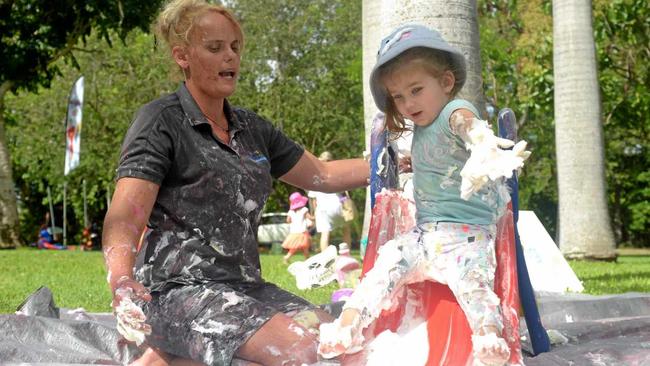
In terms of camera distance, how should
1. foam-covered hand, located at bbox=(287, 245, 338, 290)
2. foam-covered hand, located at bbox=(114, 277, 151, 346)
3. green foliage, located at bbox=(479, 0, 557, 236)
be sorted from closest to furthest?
1. foam-covered hand, located at bbox=(114, 277, 151, 346)
2. foam-covered hand, located at bbox=(287, 245, 338, 290)
3. green foliage, located at bbox=(479, 0, 557, 236)

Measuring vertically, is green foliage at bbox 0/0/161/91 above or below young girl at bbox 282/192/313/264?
above

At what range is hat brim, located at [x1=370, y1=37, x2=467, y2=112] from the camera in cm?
353

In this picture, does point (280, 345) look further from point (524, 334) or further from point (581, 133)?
point (581, 133)

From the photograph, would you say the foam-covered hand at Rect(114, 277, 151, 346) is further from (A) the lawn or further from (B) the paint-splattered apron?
(A) the lawn

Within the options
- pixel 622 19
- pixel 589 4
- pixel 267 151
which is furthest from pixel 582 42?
pixel 267 151

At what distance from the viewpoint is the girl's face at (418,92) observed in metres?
3.54

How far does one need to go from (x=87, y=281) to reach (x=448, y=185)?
259 inches

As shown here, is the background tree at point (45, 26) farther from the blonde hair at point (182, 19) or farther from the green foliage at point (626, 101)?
the blonde hair at point (182, 19)

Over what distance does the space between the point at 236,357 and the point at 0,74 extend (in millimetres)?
17409

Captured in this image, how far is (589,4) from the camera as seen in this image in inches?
516

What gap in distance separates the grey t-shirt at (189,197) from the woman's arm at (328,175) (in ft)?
1.88

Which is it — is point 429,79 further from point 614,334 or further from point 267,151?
point 614,334

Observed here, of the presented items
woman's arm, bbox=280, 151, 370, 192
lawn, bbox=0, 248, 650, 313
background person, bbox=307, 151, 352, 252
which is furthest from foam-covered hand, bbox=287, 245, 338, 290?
background person, bbox=307, 151, 352, 252

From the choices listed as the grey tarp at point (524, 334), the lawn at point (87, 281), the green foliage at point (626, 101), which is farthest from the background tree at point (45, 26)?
the grey tarp at point (524, 334)
